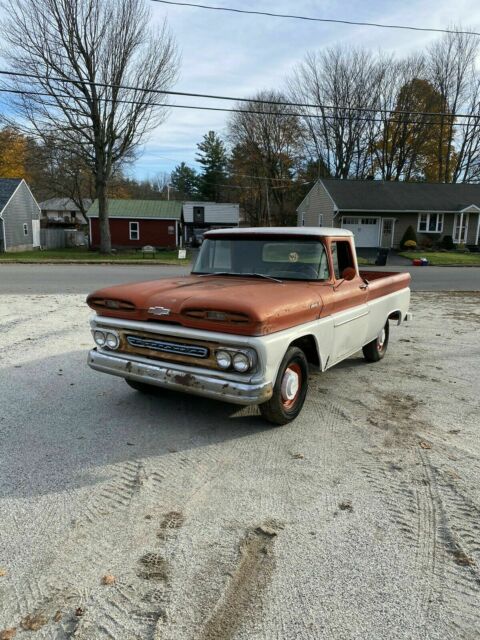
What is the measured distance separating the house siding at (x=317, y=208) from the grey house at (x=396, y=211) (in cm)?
8

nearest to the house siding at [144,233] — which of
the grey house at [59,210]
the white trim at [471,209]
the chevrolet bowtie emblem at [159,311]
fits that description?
the white trim at [471,209]

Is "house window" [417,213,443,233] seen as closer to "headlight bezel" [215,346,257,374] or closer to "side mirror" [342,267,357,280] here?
"side mirror" [342,267,357,280]

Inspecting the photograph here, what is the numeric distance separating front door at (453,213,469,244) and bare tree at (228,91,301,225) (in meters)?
23.2

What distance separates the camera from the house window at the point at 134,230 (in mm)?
39156

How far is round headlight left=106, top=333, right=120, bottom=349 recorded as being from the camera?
4332mm

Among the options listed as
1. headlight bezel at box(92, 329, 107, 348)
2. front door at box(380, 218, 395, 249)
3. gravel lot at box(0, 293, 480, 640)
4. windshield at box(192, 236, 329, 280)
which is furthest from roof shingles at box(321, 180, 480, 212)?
headlight bezel at box(92, 329, 107, 348)

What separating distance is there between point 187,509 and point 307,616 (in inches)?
43.1

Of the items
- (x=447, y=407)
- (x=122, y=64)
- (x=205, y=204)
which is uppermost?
(x=122, y=64)

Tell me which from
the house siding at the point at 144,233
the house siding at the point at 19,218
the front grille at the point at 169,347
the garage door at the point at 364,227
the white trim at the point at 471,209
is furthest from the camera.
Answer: the house siding at the point at 144,233

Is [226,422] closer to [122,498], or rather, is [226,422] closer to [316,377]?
[122,498]

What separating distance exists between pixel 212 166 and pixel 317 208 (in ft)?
135

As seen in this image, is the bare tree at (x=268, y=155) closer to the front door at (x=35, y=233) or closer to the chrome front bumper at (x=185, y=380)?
the front door at (x=35, y=233)

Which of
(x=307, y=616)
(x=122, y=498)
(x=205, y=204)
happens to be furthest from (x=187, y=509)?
(x=205, y=204)

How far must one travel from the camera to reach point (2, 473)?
3.43m
